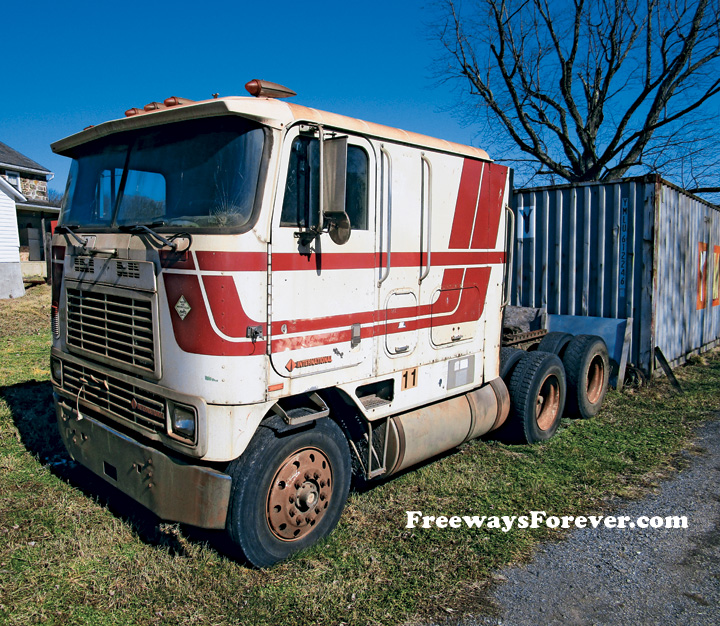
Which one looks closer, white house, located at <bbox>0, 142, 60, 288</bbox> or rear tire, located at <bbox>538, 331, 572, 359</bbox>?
rear tire, located at <bbox>538, 331, 572, 359</bbox>

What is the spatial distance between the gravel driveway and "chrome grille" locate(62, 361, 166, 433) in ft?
7.33

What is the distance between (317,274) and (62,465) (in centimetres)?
321

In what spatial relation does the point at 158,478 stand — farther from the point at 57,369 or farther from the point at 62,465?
the point at 62,465

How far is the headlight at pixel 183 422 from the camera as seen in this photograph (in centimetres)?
341

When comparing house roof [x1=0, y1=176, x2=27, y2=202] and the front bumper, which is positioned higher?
house roof [x1=0, y1=176, x2=27, y2=202]

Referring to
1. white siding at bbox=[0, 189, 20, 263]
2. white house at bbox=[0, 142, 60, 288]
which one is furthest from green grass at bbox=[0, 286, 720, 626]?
white house at bbox=[0, 142, 60, 288]

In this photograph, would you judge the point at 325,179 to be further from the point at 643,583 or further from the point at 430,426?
the point at 643,583

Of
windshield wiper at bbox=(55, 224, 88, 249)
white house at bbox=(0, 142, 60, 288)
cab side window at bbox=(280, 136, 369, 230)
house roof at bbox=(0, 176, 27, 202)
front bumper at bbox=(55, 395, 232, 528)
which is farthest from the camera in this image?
white house at bbox=(0, 142, 60, 288)

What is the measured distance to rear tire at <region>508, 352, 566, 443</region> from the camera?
593 centimetres

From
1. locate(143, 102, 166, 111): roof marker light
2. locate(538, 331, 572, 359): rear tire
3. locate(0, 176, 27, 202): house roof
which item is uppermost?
locate(0, 176, 27, 202): house roof

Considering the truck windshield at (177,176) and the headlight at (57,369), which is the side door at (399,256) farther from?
the headlight at (57,369)

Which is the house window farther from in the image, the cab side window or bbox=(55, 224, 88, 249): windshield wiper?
the cab side window

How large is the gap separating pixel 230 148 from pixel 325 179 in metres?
0.59

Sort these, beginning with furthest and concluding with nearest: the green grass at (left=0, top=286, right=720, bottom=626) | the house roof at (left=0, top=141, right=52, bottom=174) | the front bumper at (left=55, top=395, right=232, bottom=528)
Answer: the house roof at (left=0, top=141, right=52, bottom=174) → the front bumper at (left=55, top=395, right=232, bottom=528) → the green grass at (left=0, top=286, right=720, bottom=626)
